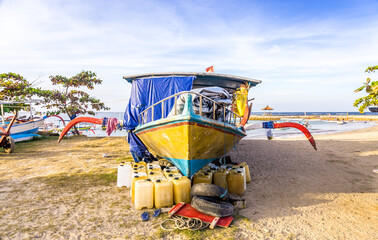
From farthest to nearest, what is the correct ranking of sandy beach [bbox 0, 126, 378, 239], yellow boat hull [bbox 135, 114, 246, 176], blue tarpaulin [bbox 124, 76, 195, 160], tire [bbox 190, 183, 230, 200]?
1. blue tarpaulin [bbox 124, 76, 195, 160]
2. yellow boat hull [bbox 135, 114, 246, 176]
3. tire [bbox 190, 183, 230, 200]
4. sandy beach [bbox 0, 126, 378, 239]

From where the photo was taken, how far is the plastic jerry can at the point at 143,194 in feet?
15.9

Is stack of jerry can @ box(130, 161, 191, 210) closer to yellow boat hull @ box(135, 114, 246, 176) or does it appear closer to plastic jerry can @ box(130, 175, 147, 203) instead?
plastic jerry can @ box(130, 175, 147, 203)

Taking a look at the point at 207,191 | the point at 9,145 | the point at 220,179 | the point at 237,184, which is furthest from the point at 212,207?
the point at 9,145

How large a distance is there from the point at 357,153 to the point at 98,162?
45.1 ft

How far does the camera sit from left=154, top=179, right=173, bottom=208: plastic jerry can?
16.2 ft

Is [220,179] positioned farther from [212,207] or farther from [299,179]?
[299,179]

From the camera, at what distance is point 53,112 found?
1964cm

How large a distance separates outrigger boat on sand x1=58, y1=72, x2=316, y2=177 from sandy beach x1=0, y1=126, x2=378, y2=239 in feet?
5.30

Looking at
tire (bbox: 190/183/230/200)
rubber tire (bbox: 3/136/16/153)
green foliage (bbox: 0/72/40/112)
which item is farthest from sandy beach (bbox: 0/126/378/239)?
green foliage (bbox: 0/72/40/112)

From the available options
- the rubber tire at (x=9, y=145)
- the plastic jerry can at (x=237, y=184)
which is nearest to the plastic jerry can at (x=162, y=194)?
the plastic jerry can at (x=237, y=184)

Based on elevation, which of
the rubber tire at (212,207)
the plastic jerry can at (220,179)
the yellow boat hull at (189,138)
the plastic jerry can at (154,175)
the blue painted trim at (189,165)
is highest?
the yellow boat hull at (189,138)

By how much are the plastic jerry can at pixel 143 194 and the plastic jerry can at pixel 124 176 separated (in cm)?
160

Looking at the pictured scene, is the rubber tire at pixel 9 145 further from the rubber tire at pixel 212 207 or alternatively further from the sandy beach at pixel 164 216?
the rubber tire at pixel 212 207

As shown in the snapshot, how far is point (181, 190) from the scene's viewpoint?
5.14 metres
